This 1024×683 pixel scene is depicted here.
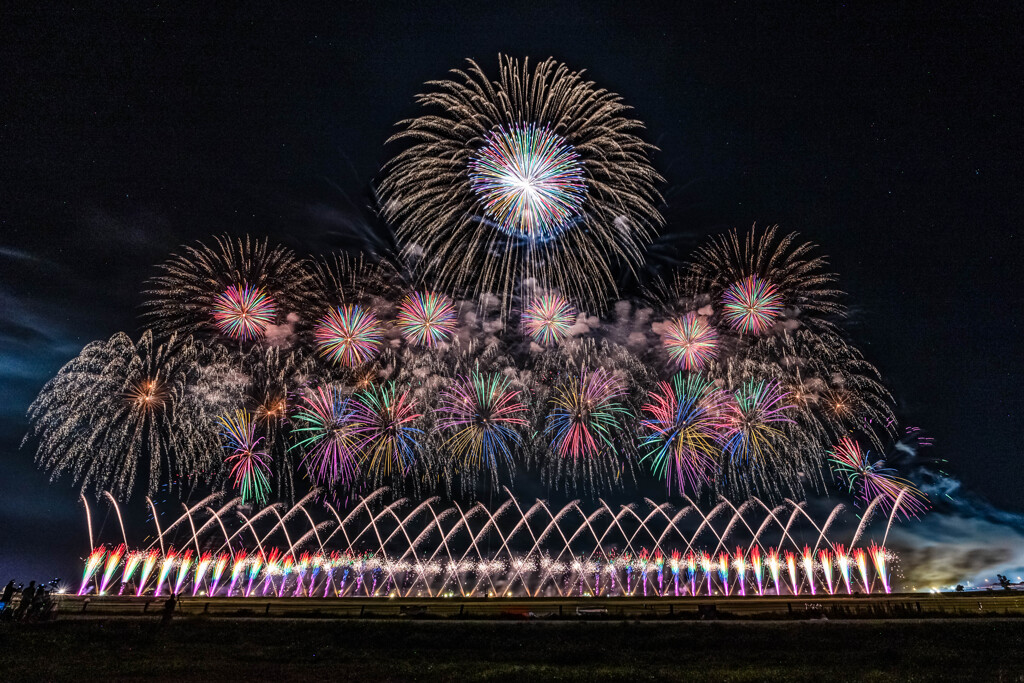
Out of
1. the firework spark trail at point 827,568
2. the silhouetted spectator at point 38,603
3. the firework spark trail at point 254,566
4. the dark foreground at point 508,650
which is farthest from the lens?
the firework spark trail at point 254,566

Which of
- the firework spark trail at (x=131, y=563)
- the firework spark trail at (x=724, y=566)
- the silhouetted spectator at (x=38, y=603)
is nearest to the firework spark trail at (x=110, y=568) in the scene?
the firework spark trail at (x=131, y=563)

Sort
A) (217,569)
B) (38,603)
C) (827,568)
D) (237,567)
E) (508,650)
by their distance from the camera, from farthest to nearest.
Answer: (237,567) → (217,569) → (827,568) → (38,603) → (508,650)

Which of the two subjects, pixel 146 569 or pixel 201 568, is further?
pixel 201 568

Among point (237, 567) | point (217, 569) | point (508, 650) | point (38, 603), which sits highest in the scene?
point (237, 567)

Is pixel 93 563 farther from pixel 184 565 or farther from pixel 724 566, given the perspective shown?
pixel 724 566

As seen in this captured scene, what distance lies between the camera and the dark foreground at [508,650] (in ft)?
76.3

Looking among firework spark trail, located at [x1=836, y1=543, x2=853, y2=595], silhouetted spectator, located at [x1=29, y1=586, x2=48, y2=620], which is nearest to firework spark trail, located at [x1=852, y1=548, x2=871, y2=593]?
firework spark trail, located at [x1=836, y1=543, x2=853, y2=595]

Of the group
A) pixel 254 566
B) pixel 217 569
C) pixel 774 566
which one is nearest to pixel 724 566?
pixel 774 566

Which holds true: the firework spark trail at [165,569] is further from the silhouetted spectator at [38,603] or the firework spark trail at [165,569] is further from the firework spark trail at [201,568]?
the silhouetted spectator at [38,603]

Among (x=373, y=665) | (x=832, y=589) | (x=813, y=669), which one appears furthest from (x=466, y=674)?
(x=832, y=589)

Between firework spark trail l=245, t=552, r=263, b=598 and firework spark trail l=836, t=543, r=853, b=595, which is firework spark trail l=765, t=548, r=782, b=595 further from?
firework spark trail l=245, t=552, r=263, b=598

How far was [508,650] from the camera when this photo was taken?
2948 centimetres

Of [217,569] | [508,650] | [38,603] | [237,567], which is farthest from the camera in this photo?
[237,567]

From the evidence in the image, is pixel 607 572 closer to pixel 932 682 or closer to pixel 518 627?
pixel 518 627
